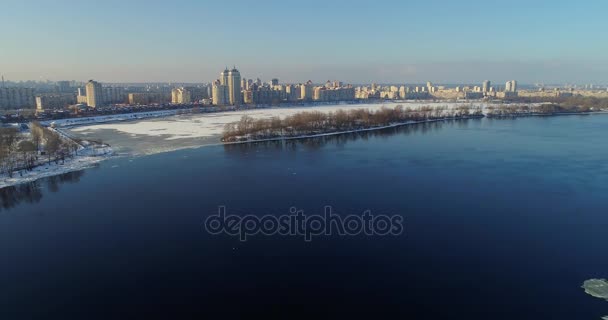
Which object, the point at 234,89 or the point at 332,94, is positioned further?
Answer: the point at 332,94

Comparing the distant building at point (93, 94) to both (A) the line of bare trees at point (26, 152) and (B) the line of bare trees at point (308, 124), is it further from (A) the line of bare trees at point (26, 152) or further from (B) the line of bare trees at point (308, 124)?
(A) the line of bare trees at point (26, 152)

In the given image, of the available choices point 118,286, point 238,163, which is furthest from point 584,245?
point 238,163

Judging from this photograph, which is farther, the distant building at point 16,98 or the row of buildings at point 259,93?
the row of buildings at point 259,93

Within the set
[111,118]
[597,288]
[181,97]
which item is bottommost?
[597,288]

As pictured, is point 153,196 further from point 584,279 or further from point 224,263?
point 584,279

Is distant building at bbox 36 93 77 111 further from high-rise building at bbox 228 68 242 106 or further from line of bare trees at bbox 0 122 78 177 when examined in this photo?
line of bare trees at bbox 0 122 78 177

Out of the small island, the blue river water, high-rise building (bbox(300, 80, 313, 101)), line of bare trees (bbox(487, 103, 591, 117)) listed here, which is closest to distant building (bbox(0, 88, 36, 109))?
the blue river water

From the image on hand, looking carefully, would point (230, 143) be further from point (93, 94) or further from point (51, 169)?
point (93, 94)

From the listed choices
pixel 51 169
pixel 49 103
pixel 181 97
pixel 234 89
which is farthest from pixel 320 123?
pixel 181 97

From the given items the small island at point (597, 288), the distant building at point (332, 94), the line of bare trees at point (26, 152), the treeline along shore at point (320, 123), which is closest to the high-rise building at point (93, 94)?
the treeline along shore at point (320, 123)
